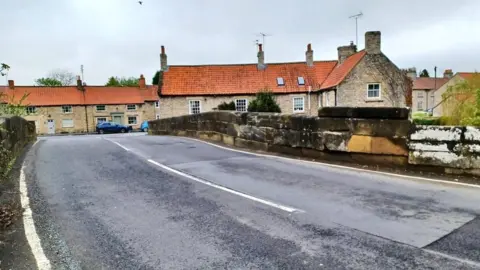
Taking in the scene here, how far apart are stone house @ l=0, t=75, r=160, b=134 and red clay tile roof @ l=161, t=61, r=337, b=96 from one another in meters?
24.9

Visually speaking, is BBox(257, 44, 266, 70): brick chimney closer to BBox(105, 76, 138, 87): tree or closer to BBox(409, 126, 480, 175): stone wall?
BBox(409, 126, 480, 175): stone wall

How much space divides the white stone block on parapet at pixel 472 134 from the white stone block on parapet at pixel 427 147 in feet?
1.47

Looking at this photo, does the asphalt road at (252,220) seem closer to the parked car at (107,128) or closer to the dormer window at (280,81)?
the dormer window at (280,81)

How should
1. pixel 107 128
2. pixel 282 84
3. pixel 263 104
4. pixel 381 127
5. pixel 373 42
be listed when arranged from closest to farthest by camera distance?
pixel 381 127 → pixel 263 104 → pixel 373 42 → pixel 282 84 → pixel 107 128

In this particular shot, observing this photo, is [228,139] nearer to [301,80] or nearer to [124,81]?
[301,80]

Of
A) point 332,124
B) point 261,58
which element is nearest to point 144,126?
point 261,58

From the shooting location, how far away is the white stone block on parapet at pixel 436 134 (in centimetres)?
734

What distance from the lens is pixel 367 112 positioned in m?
8.70

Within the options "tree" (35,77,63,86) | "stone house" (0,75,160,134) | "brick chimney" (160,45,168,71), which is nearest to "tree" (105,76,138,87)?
"tree" (35,77,63,86)

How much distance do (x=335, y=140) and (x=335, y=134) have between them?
16 cm

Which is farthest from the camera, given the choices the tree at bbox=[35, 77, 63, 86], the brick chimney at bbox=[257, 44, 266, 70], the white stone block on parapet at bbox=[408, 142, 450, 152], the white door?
the tree at bbox=[35, 77, 63, 86]

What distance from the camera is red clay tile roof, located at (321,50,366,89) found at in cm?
3025

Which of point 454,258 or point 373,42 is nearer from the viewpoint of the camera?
point 454,258

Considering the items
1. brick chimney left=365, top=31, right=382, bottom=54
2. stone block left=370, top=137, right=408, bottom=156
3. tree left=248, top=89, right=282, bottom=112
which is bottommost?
stone block left=370, top=137, right=408, bottom=156
